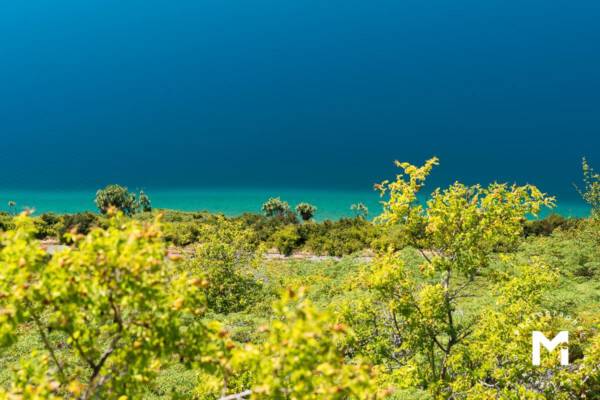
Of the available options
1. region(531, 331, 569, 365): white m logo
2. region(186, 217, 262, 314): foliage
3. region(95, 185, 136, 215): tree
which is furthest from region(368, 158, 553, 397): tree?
region(95, 185, 136, 215): tree

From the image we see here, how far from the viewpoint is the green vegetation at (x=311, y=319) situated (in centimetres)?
529

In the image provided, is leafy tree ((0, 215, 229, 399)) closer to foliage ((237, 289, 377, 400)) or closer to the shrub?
foliage ((237, 289, 377, 400))

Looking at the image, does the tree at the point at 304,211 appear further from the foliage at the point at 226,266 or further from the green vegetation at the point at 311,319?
the green vegetation at the point at 311,319

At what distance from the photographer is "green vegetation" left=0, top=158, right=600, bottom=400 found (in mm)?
5293

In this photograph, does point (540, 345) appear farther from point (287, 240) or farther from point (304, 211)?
point (304, 211)

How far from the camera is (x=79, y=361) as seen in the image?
58.3 feet

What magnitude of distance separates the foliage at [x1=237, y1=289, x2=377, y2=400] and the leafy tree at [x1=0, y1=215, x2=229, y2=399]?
83 centimetres

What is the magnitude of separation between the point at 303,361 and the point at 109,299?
99.1 inches

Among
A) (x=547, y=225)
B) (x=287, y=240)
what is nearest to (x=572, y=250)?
(x=547, y=225)

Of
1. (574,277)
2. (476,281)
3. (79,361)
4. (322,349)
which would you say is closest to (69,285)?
(322,349)

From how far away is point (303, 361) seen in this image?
16.4ft

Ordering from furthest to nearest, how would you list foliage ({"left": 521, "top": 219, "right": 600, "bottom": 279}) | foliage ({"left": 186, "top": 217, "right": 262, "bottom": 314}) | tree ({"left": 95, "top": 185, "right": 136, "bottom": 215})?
1. tree ({"left": 95, "top": 185, "right": 136, "bottom": 215})
2. foliage ({"left": 521, "top": 219, "right": 600, "bottom": 279})
3. foliage ({"left": 186, "top": 217, "right": 262, "bottom": 314})

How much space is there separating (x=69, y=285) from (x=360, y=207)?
94.1 metres

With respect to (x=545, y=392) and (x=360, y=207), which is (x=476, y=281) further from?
(x=360, y=207)
